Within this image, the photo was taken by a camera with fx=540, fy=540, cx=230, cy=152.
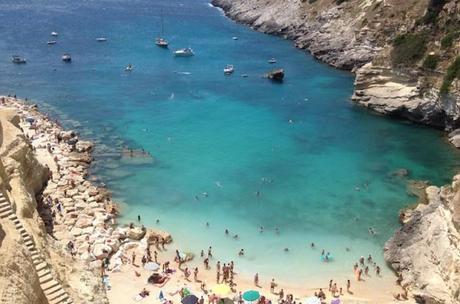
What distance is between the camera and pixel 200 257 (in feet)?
126

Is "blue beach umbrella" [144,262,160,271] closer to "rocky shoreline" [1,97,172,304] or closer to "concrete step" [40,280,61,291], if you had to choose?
"rocky shoreline" [1,97,172,304]

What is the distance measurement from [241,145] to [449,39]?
98.9 feet

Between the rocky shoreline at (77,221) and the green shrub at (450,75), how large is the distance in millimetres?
37910

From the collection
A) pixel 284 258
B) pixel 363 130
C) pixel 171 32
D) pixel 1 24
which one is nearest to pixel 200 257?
pixel 284 258

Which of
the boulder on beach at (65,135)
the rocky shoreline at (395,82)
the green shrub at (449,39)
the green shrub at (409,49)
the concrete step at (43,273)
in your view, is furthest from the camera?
the green shrub at (409,49)

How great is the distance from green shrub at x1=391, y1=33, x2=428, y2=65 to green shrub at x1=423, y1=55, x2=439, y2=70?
211cm

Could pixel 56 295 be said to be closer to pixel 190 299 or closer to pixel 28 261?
pixel 28 261

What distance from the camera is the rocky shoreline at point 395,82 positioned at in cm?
3234

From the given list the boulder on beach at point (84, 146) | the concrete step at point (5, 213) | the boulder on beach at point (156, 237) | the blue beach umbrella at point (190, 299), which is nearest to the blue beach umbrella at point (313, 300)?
the blue beach umbrella at point (190, 299)

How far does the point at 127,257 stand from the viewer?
37.7 m

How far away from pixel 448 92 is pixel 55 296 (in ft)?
166

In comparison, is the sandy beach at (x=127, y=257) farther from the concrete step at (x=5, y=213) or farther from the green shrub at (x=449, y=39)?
the green shrub at (x=449, y=39)

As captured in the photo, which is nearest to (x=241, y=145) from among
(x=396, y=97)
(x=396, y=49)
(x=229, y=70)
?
(x=396, y=97)

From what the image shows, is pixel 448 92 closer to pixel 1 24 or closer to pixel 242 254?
pixel 242 254
